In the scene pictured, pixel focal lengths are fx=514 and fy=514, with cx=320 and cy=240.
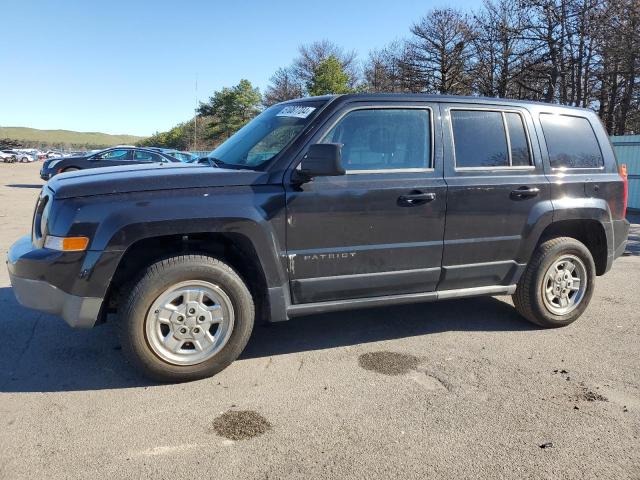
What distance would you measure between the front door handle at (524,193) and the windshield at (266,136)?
1789mm

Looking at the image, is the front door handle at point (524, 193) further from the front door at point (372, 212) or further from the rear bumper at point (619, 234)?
the rear bumper at point (619, 234)

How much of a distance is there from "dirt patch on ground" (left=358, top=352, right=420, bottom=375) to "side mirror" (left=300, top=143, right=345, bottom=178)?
1.48 metres

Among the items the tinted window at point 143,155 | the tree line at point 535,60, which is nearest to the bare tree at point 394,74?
the tree line at point 535,60

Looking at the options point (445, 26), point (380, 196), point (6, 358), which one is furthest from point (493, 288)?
point (445, 26)

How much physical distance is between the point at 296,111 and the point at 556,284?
9.34ft

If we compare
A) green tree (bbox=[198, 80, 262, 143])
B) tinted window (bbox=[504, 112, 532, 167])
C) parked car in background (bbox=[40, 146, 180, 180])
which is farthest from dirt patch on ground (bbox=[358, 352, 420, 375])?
green tree (bbox=[198, 80, 262, 143])

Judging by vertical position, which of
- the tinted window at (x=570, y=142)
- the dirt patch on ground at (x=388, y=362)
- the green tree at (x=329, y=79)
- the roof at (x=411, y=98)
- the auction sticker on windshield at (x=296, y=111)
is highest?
the green tree at (x=329, y=79)

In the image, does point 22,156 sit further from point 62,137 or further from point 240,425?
point 62,137

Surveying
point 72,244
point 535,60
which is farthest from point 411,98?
point 535,60

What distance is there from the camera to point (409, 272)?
401cm

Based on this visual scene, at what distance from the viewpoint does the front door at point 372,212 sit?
367 cm

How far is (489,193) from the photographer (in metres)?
Result: 4.20

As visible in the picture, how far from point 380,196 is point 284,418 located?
171 centimetres

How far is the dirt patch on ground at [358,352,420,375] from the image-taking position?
3.81 meters
